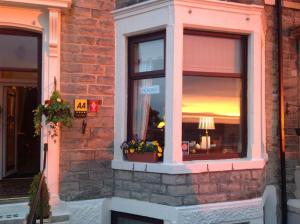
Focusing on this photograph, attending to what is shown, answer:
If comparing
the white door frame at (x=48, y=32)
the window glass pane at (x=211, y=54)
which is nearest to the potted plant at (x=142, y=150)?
the white door frame at (x=48, y=32)

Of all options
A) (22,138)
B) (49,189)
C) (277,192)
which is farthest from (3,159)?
(277,192)

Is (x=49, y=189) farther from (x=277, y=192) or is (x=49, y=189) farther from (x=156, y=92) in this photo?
(x=277, y=192)

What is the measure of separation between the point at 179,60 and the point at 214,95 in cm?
86

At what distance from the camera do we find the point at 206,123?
20.7 ft

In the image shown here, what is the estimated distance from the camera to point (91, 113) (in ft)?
20.4

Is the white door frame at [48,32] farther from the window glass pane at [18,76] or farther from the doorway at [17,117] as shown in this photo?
the window glass pane at [18,76]

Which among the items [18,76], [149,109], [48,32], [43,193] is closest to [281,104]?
[149,109]

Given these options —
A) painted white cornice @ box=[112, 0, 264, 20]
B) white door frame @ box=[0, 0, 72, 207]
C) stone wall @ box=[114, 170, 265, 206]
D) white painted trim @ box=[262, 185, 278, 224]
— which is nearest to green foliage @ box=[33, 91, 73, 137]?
white door frame @ box=[0, 0, 72, 207]

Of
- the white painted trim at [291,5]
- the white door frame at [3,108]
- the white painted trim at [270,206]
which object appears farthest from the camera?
the white door frame at [3,108]

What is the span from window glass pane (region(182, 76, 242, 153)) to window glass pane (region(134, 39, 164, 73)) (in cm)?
45

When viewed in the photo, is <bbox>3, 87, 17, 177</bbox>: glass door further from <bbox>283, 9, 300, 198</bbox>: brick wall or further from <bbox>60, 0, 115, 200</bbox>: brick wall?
<bbox>283, 9, 300, 198</bbox>: brick wall

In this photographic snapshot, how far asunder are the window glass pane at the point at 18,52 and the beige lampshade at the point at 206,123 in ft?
8.43

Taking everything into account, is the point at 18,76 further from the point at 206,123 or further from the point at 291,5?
the point at 291,5

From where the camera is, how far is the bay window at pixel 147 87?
619cm
